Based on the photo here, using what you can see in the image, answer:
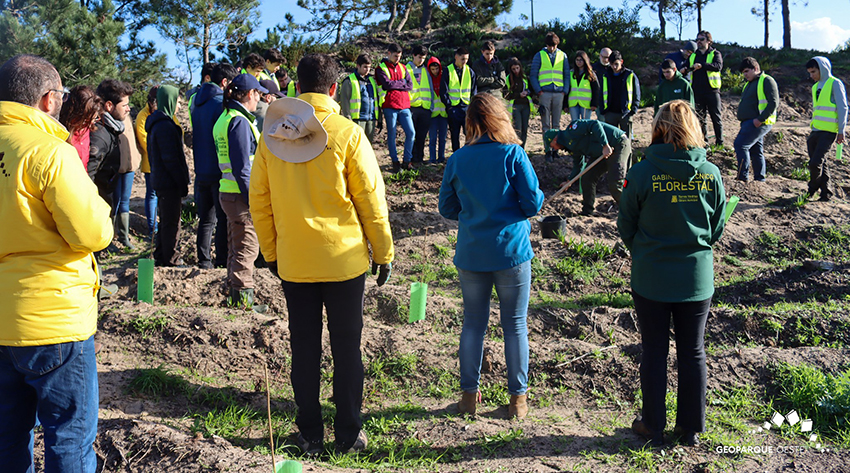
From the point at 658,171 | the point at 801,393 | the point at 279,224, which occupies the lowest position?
the point at 801,393

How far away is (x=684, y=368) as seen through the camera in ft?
11.6

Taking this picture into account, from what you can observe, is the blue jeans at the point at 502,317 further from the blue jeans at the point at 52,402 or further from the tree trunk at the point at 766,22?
the tree trunk at the point at 766,22

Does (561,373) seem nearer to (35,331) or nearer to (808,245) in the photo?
(35,331)

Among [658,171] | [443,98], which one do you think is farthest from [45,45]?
[658,171]

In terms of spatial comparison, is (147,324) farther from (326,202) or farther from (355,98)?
(355,98)

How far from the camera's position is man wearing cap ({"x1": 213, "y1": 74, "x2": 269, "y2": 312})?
504 cm

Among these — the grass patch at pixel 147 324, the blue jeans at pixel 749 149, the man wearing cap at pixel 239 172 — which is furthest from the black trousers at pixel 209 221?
the blue jeans at pixel 749 149

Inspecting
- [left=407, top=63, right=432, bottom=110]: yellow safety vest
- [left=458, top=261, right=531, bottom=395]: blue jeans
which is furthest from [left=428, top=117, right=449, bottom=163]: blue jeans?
[left=458, top=261, right=531, bottom=395]: blue jeans

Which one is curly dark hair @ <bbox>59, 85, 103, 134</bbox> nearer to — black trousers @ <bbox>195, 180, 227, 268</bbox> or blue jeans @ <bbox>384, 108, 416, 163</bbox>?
black trousers @ <bbox>195, 180, 227, 268</bbox>

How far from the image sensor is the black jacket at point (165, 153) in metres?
6.32

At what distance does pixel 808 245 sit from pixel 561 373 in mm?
5346

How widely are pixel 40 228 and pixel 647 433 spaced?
320 centimetres

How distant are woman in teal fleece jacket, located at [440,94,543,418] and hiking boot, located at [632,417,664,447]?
71 centimetres

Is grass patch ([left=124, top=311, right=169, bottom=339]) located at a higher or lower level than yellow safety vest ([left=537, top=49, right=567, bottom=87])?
lower
